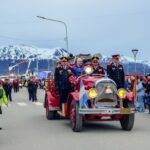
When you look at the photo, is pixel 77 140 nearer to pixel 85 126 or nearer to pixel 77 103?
pixel 77 103

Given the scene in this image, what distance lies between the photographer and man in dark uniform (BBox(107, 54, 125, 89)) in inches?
723

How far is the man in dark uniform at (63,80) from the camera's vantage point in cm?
1925

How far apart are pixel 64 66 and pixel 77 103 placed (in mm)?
3015

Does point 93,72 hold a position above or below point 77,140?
above

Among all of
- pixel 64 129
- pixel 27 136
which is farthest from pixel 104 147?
pixel 64 129

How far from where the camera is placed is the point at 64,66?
19.8 meters

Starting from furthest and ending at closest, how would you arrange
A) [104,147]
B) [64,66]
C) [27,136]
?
[64,66] → [27,136] → [104,147]

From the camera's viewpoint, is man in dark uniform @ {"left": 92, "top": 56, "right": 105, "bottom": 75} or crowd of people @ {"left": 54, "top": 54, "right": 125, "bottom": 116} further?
man in dark uniform @ {"left": 92, "top": 56, "right": 105, "bottom": 75}

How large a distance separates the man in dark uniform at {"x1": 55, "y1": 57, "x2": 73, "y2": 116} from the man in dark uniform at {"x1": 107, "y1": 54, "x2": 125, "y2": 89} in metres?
1.42

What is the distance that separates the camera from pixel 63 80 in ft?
63.7

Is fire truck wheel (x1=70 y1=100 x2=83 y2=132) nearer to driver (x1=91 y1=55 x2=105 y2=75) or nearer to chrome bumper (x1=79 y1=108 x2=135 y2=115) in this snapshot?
chrome bumper (x1=79 y1=108 x2=135 y2=115)

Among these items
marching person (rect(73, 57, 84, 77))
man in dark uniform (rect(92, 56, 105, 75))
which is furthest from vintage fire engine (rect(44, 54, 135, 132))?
marching person (rect(73, 57, 84, 77))

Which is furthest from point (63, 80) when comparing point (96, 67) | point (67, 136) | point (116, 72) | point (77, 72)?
point (67, 136)

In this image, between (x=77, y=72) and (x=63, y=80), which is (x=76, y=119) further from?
(x=63, y=80)
